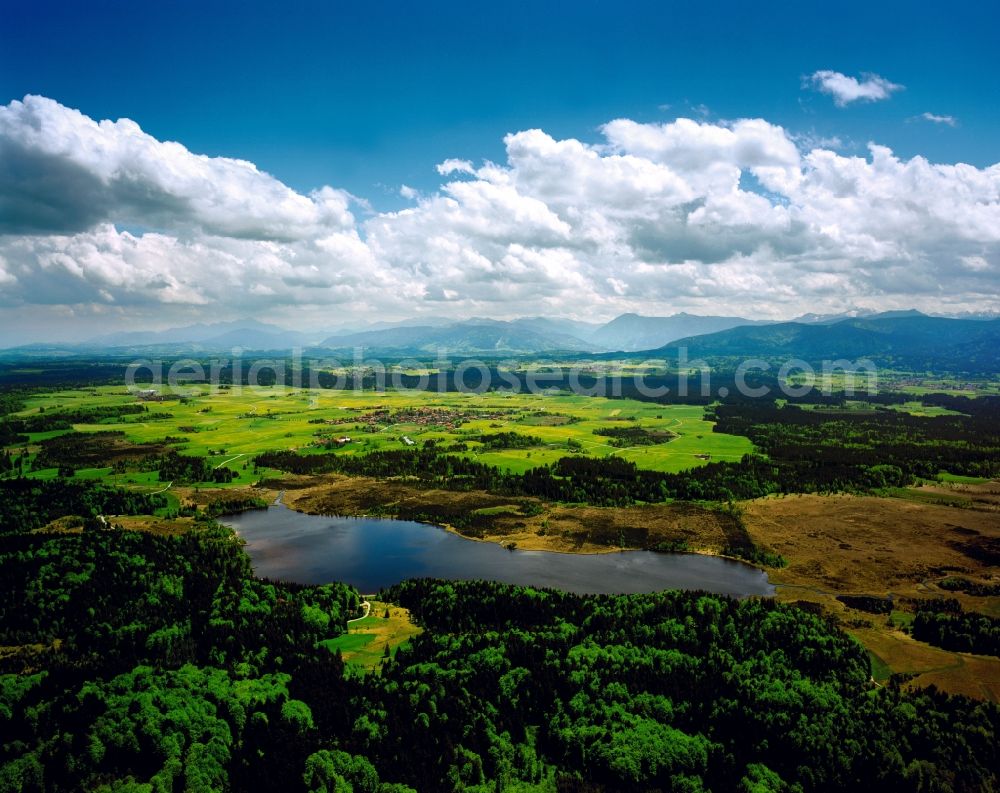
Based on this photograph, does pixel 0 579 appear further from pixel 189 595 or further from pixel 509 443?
pixel 509 443

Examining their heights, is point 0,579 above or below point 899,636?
above

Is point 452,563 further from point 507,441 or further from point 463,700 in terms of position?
point 507,441

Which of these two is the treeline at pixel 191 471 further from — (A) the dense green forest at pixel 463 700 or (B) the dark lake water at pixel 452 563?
(A) the dense green forest at pixel 463 700

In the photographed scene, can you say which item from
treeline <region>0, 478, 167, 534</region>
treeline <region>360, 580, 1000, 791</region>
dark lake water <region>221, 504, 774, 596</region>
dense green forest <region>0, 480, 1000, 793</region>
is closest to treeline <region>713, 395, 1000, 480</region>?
dark lake water <region>221, 504, 774, 596</region>

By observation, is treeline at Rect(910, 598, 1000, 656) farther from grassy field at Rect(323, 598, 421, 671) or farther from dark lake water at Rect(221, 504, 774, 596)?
grassy field at Rect(323, 598, 421, 671)

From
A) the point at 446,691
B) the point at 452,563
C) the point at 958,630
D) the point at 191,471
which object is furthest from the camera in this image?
the point at 191,471

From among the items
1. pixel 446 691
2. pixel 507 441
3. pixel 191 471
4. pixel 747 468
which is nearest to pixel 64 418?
pixel 191 471

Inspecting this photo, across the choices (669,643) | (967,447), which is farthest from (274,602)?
(967,447)
